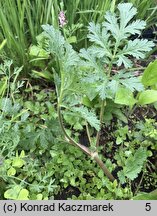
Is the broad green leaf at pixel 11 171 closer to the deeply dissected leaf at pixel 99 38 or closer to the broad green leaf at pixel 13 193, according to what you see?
the broad green leaf at pixel 13 193

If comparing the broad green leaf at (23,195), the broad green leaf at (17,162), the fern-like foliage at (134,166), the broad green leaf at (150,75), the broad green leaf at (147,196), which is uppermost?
the broad green leaf at (150,75)

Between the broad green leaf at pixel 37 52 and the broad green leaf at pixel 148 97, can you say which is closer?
the broad green leaf at pixel 148 97

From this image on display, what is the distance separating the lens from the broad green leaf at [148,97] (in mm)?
1410

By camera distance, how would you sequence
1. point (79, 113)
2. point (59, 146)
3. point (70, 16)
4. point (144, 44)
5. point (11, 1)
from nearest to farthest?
point (144, 44), point (79, 113), point (59, 146), point (11, 1), point (70, 16)

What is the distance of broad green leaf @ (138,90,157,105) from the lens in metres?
1.41

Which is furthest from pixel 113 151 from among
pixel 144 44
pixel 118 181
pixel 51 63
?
pixel 144 44

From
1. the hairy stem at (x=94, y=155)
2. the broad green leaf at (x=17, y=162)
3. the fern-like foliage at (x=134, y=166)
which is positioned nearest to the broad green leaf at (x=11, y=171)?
the broad green leaf at (x=17, y=162)

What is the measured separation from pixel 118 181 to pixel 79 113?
358mm

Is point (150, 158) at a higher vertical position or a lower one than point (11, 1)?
lower

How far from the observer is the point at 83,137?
5.01 ft

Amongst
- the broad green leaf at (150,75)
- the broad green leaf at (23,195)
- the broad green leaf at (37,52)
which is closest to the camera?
the broad green leaf at (23,195)

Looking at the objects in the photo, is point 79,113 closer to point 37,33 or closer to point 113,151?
point 113,151

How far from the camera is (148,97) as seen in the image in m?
1.42

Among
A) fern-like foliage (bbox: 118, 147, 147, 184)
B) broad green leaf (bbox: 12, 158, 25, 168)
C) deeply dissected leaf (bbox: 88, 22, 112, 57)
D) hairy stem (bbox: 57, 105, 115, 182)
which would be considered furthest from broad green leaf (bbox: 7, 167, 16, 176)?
deeply dissected leaf (bbox: 88, 22, 112, 57)
